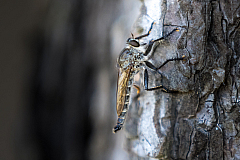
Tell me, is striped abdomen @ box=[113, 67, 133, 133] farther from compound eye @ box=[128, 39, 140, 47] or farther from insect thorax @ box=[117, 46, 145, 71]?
compound eye @ box=[128, 39, 140, 47]

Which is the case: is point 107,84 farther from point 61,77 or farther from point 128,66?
point 61,77

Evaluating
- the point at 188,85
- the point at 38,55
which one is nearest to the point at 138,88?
the point at 188,85

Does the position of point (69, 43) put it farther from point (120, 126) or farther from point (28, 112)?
point (120, 126)

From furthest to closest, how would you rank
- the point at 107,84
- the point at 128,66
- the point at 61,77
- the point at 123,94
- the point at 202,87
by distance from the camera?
1. the point at 128,66
2. the point at 123,94
3. the point at 107,84
4. the point at 202,87
5. the point at 61,77

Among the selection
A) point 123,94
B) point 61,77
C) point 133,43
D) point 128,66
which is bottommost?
point 123,94

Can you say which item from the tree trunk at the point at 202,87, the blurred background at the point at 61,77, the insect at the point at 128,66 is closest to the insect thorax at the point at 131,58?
the insect at the point at 128,66

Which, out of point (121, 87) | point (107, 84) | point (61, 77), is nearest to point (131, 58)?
point (121, 87)

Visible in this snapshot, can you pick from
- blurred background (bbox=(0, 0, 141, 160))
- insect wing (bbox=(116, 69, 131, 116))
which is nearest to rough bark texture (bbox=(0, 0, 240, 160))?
blurred background (bbox=(0, 0, 141, 160))
